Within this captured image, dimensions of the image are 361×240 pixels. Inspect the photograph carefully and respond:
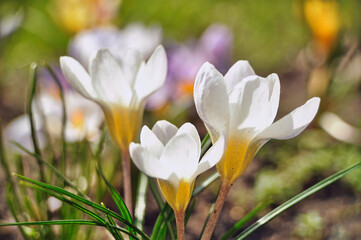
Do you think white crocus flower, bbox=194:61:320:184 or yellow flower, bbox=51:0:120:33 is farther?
yellow flower, bbox=51:0:120:33

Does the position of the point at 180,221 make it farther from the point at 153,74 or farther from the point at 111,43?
the point at 111,43

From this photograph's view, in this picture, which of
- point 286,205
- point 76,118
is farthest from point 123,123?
point 76,118

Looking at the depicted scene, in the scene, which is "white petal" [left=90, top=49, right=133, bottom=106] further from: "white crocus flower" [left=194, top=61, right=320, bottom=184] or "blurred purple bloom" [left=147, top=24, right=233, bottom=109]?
"blurred purple bloom" [left=147, top=24, right=233, bottom=109]

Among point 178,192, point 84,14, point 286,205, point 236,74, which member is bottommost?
point 286,205

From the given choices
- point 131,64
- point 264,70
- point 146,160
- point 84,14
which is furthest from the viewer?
point 264,70

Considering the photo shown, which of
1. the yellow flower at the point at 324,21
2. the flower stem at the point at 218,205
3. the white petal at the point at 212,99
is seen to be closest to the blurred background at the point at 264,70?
the yellow flower at the point at 324,21

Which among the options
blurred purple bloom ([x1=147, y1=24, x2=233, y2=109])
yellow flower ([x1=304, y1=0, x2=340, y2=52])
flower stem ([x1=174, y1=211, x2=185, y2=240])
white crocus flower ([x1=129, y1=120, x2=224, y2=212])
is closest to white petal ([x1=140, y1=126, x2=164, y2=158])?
white crocus flower ([x1=129, y1=120, x2=224, y2=212])

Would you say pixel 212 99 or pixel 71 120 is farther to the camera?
pixel 71 120
